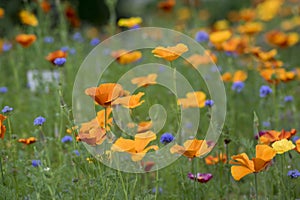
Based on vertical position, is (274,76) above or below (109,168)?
above

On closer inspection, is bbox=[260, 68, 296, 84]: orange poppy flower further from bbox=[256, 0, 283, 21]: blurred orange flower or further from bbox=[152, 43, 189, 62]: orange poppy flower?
bbox=[256, 0, 283, 21]: blurred orange flower

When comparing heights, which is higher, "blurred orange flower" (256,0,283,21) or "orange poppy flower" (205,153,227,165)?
"blurred orange flower" (256,0,283,21)

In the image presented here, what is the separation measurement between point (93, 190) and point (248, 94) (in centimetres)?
197

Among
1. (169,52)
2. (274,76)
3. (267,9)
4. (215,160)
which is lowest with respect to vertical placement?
(215,160)

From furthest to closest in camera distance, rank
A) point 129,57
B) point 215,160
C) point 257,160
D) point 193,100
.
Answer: point 129,57 < point 193,100 < point 215,160 < point 257,160

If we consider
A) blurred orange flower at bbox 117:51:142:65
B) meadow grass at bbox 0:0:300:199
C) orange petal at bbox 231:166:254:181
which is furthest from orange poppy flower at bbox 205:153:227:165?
blurred orange flower at bbox 117:51:142:65

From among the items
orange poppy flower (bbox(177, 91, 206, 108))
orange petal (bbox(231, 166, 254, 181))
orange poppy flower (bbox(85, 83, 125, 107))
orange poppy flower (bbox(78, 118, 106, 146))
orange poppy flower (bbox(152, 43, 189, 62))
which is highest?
orange poppy flower (bbox(177, 91, 206, 108))

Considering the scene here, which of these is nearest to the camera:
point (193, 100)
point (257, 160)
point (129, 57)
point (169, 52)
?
point (257, 160)

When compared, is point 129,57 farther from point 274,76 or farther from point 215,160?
point 215,160

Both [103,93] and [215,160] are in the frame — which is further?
[215,160]

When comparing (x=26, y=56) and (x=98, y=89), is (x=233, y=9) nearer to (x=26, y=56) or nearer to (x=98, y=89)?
(x=26, y=56)

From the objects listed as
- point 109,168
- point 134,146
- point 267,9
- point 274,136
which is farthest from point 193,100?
point 267,9

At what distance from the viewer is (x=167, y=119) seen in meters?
2.88

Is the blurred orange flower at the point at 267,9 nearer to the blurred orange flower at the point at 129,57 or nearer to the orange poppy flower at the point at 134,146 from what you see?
the blurred orange flower at the point at 129,57
